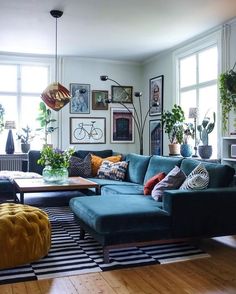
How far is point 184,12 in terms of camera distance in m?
4.86

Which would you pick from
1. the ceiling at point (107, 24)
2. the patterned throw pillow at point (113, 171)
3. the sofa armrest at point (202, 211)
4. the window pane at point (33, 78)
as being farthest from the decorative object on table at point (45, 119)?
the sofa armrest at point (202, 211)

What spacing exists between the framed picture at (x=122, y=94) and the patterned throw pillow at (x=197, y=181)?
14.3 feet

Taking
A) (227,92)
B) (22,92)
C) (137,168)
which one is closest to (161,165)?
(137,168)

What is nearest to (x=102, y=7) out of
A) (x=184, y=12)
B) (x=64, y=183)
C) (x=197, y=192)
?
(x=184, y=12)

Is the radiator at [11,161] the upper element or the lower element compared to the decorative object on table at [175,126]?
lower

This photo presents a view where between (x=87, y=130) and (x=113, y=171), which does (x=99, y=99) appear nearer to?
(x=87, y=130)

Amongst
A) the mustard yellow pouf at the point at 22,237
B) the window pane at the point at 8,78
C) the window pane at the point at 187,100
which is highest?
the window pane at the point at 8,78

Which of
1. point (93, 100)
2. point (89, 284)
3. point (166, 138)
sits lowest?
point (89, 284)

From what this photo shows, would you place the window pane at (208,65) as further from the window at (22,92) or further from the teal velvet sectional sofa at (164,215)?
the window at (22,92)

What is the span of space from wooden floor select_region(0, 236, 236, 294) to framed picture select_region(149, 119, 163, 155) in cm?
412

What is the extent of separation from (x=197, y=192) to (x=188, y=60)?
11.8 feet

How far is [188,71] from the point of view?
658 centimetres

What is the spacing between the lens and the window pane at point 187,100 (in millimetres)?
6419

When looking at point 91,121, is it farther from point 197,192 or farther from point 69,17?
point 197,192
